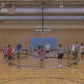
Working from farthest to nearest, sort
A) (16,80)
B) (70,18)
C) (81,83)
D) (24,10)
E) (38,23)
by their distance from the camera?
(38,23) → (70,18) → (24,10) → (16,80) → (81,83)

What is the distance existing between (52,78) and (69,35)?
15.0m

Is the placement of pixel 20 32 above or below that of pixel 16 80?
Answer: above

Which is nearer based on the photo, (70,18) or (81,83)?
(81,83)

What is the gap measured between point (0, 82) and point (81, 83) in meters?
3.34

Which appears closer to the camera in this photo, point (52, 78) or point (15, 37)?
point (52, 78)

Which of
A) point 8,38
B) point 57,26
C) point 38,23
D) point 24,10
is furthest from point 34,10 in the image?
point 8,38

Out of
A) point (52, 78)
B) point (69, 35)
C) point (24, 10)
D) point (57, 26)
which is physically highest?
point (24, 10)

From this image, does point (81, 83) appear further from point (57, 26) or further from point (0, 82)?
point (57, 26)

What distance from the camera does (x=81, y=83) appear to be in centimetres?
603

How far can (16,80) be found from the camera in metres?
6.56

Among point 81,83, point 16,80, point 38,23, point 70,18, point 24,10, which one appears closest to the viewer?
point 81,83

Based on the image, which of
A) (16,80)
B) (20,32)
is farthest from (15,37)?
(16,80)

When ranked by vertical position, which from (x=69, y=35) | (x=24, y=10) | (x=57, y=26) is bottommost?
(x=69, y=35)

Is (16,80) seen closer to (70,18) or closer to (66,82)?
(66,82)
